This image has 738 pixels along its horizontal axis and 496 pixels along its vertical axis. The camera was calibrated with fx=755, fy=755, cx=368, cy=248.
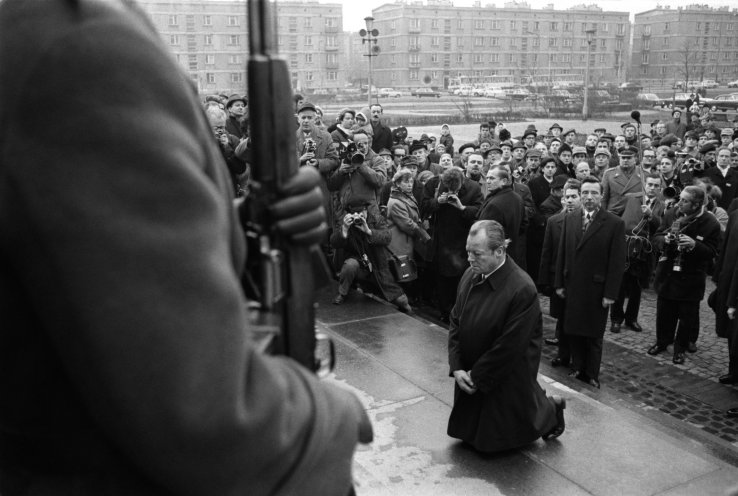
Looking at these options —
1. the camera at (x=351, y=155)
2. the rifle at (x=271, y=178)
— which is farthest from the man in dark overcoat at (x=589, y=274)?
the rifle at (x=271, y=178)

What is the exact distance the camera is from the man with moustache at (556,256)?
789cm

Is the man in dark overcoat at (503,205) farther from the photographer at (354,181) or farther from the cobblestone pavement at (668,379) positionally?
the cobblestone pavement at (668,379)

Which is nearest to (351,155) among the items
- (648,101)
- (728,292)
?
(728,292)

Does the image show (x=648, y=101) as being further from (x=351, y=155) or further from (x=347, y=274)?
(x=347, y=274)

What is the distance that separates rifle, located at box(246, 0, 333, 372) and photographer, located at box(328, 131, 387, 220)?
759cm

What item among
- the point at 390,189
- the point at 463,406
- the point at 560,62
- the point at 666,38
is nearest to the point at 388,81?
the point at 560,62

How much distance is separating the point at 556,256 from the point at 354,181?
8.14 ft

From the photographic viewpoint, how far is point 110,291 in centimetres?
92

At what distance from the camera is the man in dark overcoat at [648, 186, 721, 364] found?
808cm

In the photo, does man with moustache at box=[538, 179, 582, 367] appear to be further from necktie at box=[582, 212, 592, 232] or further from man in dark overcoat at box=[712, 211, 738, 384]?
man in dark overcoat at box=[712, 211, 738, 384]

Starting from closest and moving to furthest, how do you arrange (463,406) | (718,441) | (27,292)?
(27,292)
(463,406)
(718,441)

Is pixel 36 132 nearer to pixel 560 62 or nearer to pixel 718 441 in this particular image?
pixel 718 441

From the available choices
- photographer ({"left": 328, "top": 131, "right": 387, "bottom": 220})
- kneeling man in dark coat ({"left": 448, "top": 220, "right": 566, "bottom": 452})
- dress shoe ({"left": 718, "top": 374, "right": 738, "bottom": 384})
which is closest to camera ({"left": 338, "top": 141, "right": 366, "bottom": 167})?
photographer ({"left": 328, "top": 131, "right": 387, "bottom": 220})

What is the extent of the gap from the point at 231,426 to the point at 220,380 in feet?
0.21
